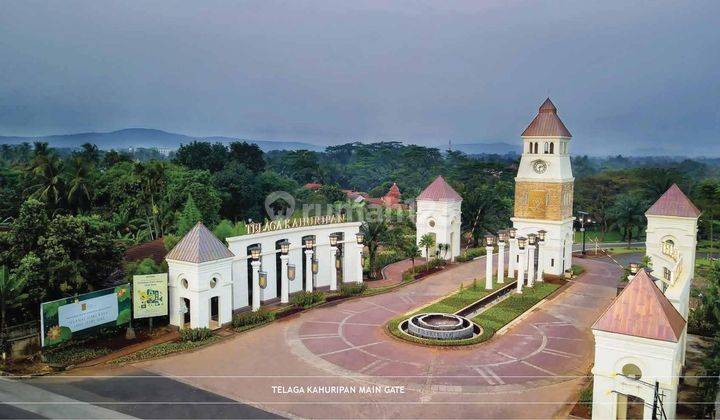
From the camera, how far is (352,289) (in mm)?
32031

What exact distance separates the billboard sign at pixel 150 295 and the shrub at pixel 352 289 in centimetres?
1079

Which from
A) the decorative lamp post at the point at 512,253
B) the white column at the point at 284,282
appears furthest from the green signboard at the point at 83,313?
the decorative lamp post at the point at 512,253

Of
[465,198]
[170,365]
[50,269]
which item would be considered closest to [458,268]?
[465,198]

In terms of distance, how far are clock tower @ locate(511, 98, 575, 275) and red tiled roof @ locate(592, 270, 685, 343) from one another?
21.3 meters

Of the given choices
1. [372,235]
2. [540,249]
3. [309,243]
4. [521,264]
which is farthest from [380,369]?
[540,249]

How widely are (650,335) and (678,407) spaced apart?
4626mm

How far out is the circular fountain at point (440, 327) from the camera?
24.5m

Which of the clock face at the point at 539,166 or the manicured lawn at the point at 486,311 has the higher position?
the clock face at the point at 539,166

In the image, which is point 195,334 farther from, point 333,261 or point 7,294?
point 333,261

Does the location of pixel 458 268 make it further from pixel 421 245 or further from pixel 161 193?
pixel 161 193

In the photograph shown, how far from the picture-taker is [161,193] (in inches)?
1722

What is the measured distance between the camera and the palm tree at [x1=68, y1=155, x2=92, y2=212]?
42528 mm

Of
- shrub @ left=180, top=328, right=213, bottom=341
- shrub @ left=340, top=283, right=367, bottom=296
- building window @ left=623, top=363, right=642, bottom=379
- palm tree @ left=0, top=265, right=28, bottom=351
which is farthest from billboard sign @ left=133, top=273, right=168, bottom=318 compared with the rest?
building window @ left=623, top=363, right=642, bottom=379

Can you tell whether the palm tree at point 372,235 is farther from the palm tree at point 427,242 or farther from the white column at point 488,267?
the white column at point 488,267
